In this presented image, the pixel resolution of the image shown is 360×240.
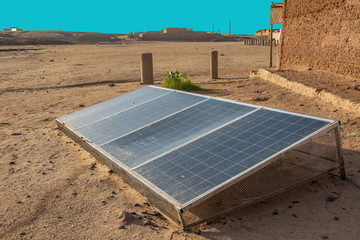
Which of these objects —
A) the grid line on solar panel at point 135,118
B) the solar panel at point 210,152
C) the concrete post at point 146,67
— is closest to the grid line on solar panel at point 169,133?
the solar panel at point 210,152

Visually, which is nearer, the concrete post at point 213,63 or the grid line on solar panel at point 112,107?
the grid line on solar panel at point 112,107

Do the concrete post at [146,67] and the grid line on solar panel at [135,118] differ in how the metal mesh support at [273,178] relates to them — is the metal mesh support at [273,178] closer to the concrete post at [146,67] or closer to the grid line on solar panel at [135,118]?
the grid line on solar panel at [135,118]

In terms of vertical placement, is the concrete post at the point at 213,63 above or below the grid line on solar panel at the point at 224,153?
above

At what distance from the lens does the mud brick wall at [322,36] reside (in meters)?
8.36

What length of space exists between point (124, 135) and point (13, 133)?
10.5 feet

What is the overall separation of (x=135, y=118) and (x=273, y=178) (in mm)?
2507

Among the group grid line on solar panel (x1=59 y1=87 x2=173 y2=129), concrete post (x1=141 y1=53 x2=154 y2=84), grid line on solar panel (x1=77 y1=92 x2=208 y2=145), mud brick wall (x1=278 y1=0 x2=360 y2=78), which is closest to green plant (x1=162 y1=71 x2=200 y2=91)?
concrete post (x1=141 y1=53 x2=154 y2=84)

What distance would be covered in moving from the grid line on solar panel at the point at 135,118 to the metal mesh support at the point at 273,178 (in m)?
1.83

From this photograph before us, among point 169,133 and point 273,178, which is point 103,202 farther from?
point 273,178

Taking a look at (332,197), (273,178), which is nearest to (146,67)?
(273,178)

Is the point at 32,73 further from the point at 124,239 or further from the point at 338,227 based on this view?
the point at 338,227

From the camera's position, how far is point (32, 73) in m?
15.8

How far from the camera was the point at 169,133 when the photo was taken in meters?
4.49

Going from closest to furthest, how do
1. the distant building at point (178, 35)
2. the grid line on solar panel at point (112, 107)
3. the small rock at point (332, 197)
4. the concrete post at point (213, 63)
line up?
→ the small rock at point (332, 197)
the grid line on solar panel at point (112, 107)
the concrete post at point (213, 63)
the distant building at point (178, 35)
